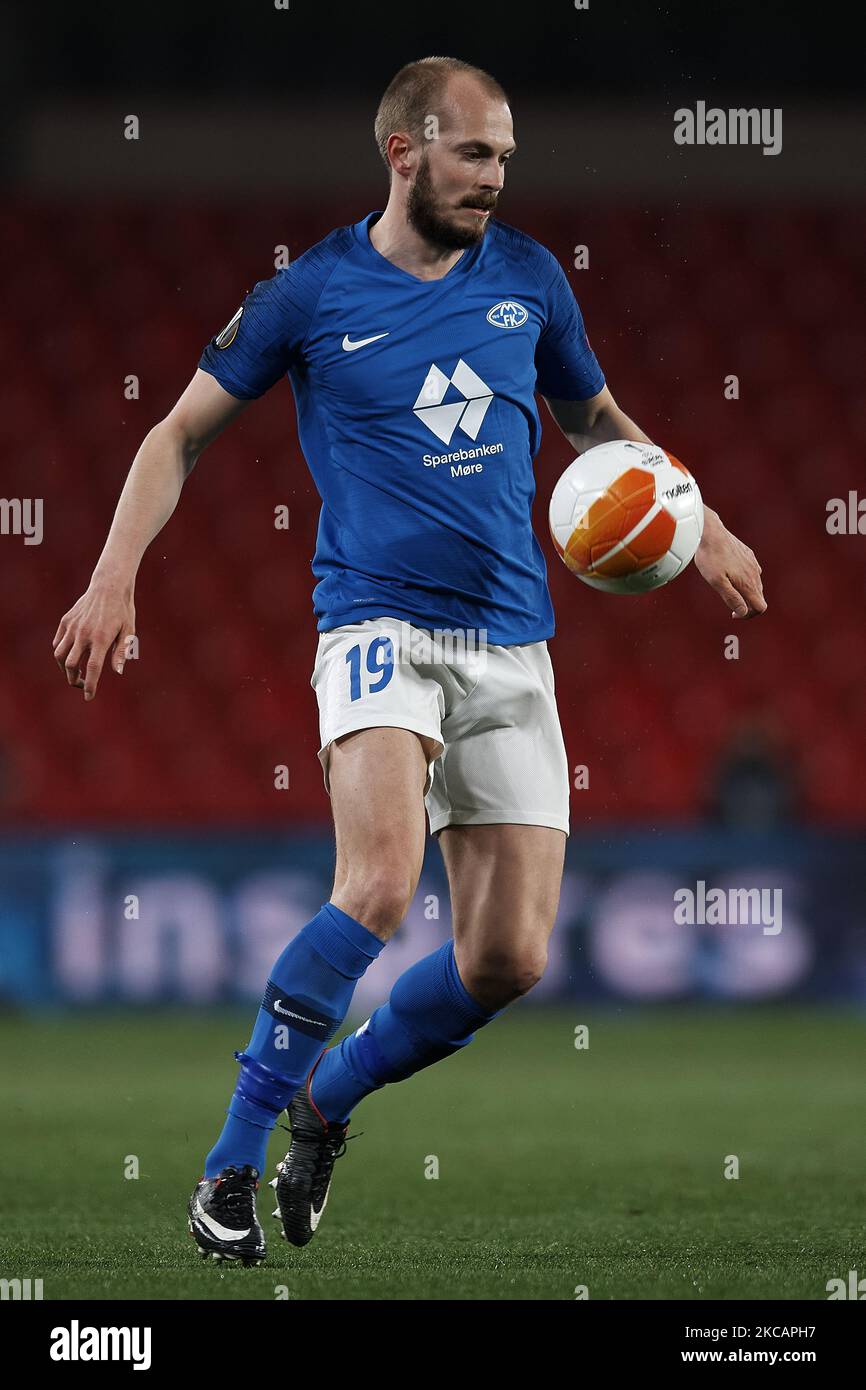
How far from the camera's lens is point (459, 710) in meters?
3.48

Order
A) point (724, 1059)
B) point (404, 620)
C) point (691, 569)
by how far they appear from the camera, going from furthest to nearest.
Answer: point (691, 569) < point (724, 1059) < point (404, 620)

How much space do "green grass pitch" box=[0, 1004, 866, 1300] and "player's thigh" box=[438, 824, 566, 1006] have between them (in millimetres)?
498

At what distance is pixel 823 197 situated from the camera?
10164 millimetres

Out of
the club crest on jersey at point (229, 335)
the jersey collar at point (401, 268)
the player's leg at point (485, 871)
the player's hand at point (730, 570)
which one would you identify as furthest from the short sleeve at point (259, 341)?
the player's hand at point (730, 570)

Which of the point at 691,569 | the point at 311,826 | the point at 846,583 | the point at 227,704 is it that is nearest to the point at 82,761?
the point at 227,704

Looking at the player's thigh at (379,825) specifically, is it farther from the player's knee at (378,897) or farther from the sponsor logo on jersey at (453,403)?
the sponsor logo on jersey at (453,403)

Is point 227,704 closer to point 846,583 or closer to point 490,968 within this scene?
point 846,583

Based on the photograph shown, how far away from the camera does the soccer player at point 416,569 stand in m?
3.23

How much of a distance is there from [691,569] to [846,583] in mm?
830

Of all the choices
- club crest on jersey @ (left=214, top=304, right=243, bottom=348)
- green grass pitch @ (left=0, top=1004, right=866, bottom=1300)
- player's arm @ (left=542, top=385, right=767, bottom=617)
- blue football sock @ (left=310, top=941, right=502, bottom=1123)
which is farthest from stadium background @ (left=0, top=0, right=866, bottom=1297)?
club crest on jersey @ (left=214, top=304, right=243, bottom=348)

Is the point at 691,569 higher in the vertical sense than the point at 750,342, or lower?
lower

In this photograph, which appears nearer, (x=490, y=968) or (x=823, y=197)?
(x=490, y=968)

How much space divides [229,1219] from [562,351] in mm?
1823
